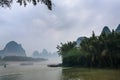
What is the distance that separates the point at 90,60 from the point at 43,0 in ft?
199

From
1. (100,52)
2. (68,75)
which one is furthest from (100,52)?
(68,75)

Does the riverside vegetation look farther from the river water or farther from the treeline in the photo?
the river water

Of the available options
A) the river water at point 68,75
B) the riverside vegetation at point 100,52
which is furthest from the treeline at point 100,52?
the river water at point 68,75

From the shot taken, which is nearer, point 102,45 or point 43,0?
point 43,0

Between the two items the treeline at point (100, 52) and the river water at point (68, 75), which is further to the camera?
the treeline at point (100, 52)

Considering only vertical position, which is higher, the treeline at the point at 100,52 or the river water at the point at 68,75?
the treeline at the point at 100,52

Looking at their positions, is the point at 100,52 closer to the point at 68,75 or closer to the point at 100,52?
the point at 100,52

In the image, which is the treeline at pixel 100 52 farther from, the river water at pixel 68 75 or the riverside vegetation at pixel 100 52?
the river water at pixel 68 75

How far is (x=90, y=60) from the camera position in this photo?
6800 cm

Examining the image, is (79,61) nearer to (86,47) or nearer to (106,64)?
(86,47)

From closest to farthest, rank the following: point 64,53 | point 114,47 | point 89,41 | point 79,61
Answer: point 114,47, point 89,41, point 79,61, point 64,53

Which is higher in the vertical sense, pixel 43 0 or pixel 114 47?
pixel 114 47

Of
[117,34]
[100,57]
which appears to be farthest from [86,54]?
[117,34]

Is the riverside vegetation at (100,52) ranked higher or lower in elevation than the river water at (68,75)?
higher
